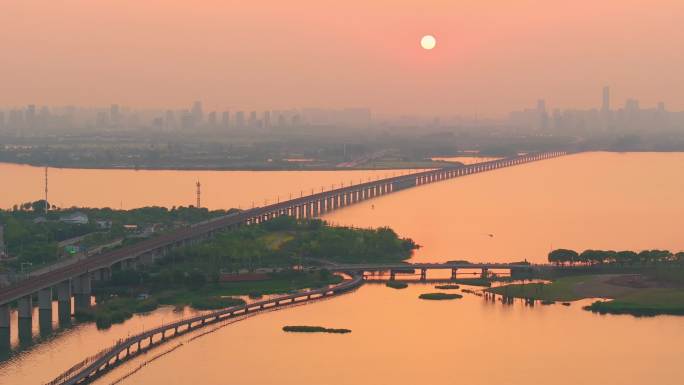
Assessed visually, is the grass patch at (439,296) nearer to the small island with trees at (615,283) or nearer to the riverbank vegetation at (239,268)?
the small island with trees at (615,283)

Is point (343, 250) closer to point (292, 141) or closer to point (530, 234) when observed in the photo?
point (530, 234)

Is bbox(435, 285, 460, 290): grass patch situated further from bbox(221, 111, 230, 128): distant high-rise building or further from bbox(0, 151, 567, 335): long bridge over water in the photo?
bbox(221, 111, 230, 128): distant high-rise building

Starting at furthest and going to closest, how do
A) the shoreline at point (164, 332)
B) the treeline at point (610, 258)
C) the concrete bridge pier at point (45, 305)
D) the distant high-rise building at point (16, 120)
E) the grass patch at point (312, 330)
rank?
the distant high-rise building at point (16, 120)
the treeline at point (610, 258)
the concrete bridge pier at point (45, 305)
the grass patch at point (312, 330)
the shoreline at point (164, 332)

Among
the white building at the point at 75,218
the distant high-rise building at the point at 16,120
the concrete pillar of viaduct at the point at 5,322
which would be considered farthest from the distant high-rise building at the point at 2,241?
the distant high-rise building at the point at 16,120

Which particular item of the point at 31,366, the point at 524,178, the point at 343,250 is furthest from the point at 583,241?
the point at 524,178

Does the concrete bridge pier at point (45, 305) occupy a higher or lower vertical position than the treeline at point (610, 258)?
lower

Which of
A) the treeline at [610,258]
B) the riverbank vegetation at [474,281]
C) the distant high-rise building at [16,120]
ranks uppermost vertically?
the distant high-rise building at [16,120]
